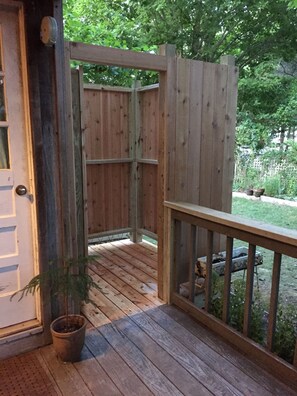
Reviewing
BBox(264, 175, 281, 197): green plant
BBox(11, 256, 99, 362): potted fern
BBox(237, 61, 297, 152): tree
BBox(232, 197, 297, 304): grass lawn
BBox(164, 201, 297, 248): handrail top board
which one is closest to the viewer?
BBox(164, 201, 297, 248): handrail top board

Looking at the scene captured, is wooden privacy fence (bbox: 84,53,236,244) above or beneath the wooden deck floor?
above

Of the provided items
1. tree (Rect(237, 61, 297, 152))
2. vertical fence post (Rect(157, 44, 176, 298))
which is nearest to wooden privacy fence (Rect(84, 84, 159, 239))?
vertical fence post (Rect(157, 44, 176, 298))

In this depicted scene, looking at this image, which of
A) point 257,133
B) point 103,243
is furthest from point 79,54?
point 257,133

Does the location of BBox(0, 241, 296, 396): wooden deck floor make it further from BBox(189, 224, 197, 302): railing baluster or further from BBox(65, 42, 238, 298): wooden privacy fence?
BBox(65, 42, 238, 298): wooden privacy fence

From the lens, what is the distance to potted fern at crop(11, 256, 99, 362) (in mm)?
1945

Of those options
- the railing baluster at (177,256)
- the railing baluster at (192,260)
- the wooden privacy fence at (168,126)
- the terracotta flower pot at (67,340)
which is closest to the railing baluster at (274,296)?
the railing baluster at (192,260)

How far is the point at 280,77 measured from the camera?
822cm

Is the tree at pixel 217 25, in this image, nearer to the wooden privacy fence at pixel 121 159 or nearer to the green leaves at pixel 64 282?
the wooden privacy fence at pixel 121 159

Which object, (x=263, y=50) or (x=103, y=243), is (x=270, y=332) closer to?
(x=103, y=243)

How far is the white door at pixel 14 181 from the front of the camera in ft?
6.02

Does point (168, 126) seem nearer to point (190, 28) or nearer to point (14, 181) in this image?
point (14, 181)

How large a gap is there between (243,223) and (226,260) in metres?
0.34

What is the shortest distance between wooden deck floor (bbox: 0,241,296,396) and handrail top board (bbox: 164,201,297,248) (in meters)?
0.83

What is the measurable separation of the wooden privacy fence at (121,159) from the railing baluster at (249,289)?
202 centimetres
